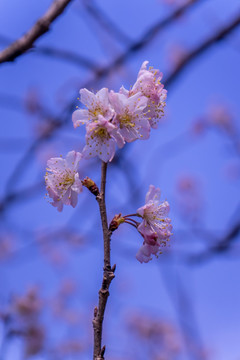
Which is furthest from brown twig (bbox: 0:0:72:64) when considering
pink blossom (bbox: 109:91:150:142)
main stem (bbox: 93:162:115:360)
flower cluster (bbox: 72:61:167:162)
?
main stem (bbox: 93:162:115:360)

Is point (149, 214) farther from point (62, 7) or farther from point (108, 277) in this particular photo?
point (62, 7)

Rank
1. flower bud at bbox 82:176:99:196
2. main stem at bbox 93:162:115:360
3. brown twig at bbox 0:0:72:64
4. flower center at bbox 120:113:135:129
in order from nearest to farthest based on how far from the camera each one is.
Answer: main stem at bbox 93:162:115:360
flower bud at bbox 82:176:99:196
flower center at bbox 120:113:135:129
brown twig at bbox 0:0:72:64

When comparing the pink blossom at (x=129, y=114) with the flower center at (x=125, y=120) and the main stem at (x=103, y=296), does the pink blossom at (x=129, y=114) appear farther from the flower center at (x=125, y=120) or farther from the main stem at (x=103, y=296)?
the main stem at (x=103, y=296)

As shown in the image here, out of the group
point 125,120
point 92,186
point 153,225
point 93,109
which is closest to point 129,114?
point 125,120

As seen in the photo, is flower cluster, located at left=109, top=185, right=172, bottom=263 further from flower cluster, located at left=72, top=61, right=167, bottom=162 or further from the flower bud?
flower cluster, located at left=72, top=61, right=167, bottom=162

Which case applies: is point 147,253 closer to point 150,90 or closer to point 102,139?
point 102,139

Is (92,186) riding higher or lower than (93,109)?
lower

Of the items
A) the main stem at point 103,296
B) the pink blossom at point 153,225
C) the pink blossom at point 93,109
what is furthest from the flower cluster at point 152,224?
the pink blossom at point 93,109
